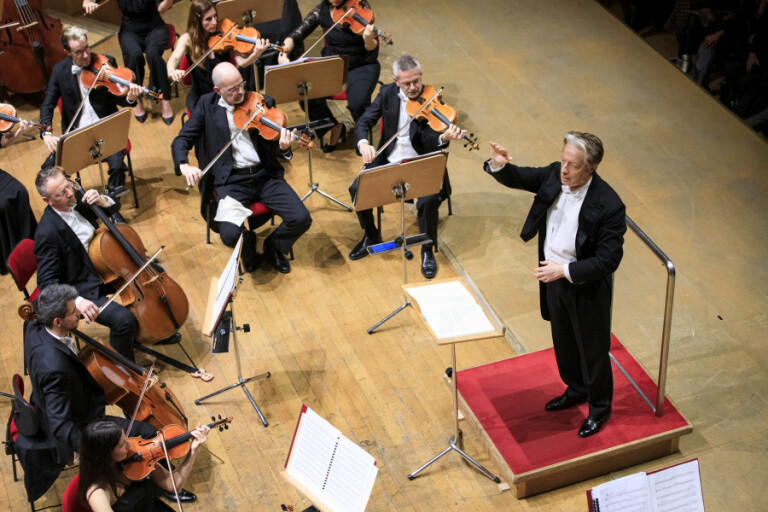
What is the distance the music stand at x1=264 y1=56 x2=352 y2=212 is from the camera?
18.1 ft

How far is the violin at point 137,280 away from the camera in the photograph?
4.59 m

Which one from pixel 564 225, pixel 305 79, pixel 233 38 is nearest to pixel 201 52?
pixel 233 38

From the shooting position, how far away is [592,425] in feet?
13.8

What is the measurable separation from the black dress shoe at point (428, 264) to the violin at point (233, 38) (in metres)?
1.80

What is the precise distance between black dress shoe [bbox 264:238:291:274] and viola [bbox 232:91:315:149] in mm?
649

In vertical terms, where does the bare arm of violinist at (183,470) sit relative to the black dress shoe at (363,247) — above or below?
above

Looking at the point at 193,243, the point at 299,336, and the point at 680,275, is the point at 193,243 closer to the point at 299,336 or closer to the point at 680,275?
the point at 299,336

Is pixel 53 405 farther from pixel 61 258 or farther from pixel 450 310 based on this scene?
pixel 450 310

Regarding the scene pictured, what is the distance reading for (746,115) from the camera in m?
6.38

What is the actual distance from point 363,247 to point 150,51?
235 cm

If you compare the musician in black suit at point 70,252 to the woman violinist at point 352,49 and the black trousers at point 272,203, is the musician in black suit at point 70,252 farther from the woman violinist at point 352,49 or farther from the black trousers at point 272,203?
the woman violinist at point 352,49

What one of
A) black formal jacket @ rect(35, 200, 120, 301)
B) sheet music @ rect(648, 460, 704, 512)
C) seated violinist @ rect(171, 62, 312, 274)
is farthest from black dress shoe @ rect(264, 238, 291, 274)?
sheet music @ rect(648, 460, 704, 512)

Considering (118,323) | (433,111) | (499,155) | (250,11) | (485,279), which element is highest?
(499,155)

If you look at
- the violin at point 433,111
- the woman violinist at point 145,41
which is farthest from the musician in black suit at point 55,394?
the woman violinist at point 145,41
